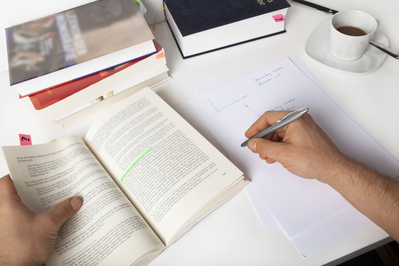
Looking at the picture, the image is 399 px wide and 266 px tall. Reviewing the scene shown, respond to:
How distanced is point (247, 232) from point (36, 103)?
602 millimetres

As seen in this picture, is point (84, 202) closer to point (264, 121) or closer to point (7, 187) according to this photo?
point (7, 187)

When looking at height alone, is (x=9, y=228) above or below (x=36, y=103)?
below

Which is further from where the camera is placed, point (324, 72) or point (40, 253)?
point (324, 72)

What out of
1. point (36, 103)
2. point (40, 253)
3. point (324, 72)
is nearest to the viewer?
point (40, 253)

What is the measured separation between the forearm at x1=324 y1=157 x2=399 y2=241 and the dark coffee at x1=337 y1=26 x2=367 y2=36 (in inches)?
16.3

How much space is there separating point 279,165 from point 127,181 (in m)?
0.36

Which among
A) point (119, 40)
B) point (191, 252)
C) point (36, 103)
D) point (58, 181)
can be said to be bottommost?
point (191, 252)

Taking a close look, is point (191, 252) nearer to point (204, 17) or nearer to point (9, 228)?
point (9, 228)

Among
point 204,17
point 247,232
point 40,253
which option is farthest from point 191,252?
point 204,17

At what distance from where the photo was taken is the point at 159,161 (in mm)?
608

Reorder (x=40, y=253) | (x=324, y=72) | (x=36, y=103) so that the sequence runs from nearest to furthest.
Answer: (x=40, y=253), (x=36, y=103), (x=324, y=72)

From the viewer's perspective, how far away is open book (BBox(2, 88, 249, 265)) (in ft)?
1.74

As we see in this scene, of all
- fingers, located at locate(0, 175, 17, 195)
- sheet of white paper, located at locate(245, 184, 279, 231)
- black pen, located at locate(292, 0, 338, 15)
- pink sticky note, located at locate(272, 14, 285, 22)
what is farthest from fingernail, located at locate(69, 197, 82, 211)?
black pen, located at locate(292, 0, 338, 15)

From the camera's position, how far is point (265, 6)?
80cm
